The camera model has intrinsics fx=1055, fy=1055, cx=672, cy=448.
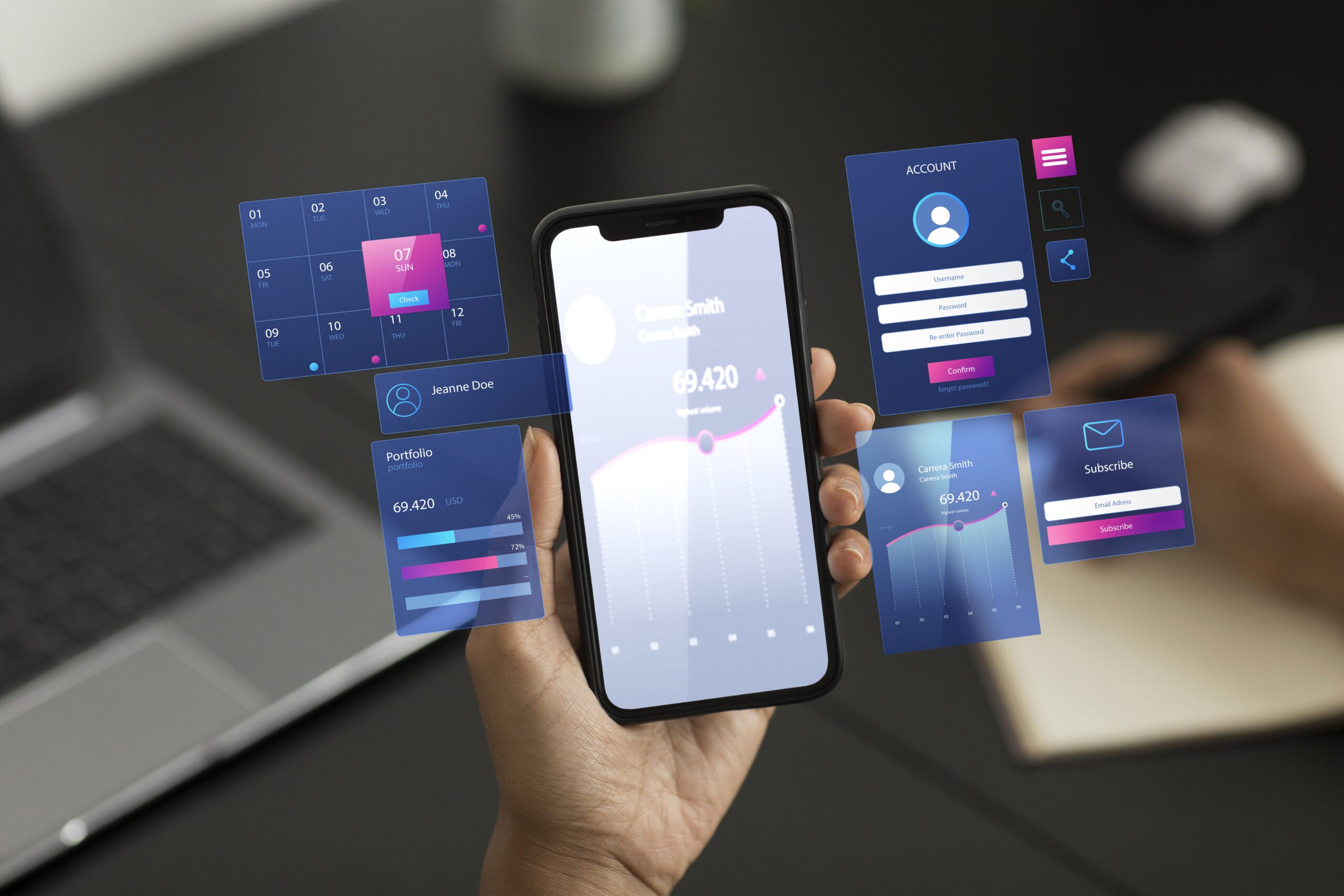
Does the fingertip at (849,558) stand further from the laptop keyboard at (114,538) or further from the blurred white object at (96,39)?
the blurred white object at (96,39)

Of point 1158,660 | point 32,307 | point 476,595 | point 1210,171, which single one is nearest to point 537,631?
point 476,595

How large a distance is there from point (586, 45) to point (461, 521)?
0.57m

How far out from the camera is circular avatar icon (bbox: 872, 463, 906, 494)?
52cm

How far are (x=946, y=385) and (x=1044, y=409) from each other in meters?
0.07

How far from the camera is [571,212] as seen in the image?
0.49 meters

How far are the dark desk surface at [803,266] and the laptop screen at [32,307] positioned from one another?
0.06 meters

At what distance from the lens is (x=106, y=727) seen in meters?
0.60

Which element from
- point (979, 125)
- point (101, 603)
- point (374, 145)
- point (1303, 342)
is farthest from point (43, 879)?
point (1303, 342)

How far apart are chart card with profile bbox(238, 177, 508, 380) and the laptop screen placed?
35 cm

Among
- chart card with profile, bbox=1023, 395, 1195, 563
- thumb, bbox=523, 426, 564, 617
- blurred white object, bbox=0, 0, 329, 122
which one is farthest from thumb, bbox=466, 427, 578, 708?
blurred white object, bbox=0, 0, 329, 122

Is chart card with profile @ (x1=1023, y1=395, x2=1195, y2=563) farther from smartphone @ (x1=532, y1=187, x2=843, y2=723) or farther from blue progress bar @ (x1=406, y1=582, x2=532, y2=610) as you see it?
blue progress bar @ (x1=406, y1=582, x2=532, y2=610)

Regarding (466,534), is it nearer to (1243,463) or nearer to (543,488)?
(543,488)

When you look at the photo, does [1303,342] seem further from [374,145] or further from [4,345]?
[4,345]

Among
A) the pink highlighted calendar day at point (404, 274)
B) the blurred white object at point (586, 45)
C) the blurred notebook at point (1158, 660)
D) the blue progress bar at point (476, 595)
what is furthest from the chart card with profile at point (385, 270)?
the blurred white object at point (586, 45)
